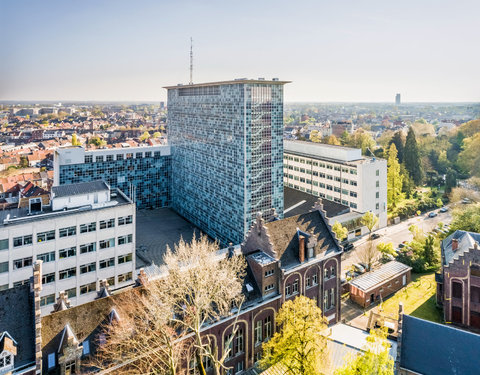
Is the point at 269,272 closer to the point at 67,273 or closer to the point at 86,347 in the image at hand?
the point at 86,347

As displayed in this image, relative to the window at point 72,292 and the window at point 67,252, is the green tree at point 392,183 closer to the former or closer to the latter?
the window at point 67,252

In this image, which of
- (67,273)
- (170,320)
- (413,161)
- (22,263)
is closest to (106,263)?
(67,273)

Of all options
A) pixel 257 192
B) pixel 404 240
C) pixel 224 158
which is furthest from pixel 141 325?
pixel 404 240

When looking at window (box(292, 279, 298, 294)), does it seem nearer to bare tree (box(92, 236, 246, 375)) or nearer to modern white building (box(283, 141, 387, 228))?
bare tree (box(92, 236, 246, 375))

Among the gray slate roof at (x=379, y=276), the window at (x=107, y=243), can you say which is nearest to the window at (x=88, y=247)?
the window at (x=107, y=243)

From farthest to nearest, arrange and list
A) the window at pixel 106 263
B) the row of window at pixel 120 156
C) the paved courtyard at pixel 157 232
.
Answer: the row of window at pixel 120 156 < the paved courtyard at pixel 157 232 < the window at pixel 106 263

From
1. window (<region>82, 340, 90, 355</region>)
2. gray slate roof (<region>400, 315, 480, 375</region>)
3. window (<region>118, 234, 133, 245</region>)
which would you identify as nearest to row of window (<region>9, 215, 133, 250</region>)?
window (<region>118, 234, 133, 245</region>)

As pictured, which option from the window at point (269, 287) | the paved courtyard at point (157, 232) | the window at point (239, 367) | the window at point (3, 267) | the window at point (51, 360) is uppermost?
the window at point (269, 287)
